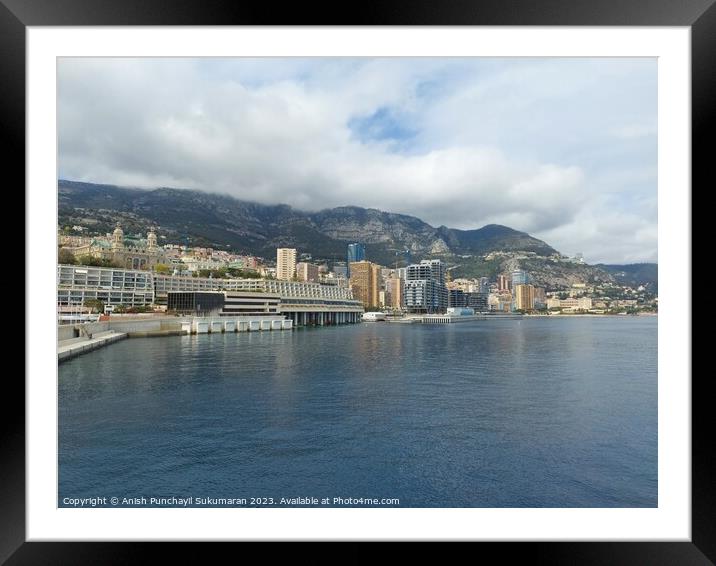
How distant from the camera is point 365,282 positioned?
3075 cm

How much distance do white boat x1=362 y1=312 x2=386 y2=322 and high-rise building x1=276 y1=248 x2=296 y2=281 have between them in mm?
7505

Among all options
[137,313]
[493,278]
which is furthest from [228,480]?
[493,278]

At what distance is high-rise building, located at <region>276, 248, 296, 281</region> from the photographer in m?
25.0

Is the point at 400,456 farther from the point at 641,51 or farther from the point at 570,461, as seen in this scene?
the point at 641,51

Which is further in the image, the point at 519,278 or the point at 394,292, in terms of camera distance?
the point at 394,292

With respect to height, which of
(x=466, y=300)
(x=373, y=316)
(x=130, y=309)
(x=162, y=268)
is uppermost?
(x=162, y=268)

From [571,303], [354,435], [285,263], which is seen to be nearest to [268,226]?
[285,263]

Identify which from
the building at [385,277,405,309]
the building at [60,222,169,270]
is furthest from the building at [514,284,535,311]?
the building at [60,222,169,270]

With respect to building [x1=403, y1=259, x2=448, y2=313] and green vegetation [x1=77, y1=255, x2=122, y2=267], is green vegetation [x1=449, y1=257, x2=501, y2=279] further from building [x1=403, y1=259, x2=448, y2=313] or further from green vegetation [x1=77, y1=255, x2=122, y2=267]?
green vegetation [x1=77, y1=255, x2=122, y2=267]

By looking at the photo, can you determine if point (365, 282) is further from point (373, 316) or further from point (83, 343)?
point (83, 343)

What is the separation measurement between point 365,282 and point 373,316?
2.71 meters

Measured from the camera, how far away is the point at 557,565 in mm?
1740

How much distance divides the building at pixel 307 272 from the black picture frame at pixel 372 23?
23.8 meters

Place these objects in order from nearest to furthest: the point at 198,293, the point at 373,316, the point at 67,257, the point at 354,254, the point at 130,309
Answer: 1. the point at 67,257
2. the point at 130,309
3. the point at 198,293
4. the point at 354,254
5. the point at 373,316
